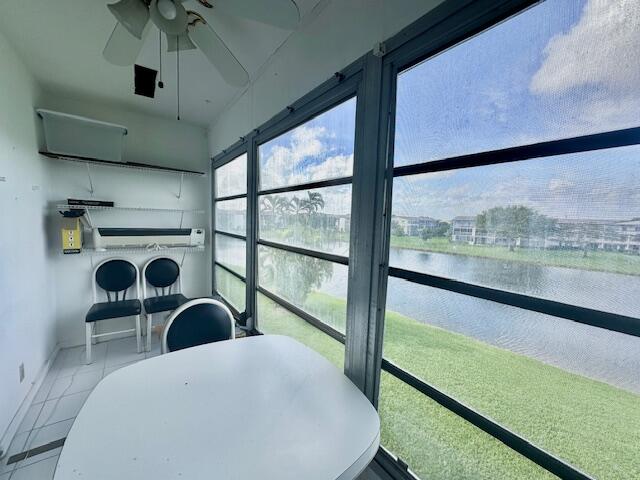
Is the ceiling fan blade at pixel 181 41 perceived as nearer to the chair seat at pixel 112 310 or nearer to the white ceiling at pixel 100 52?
the white ceiling at pixel 100 52

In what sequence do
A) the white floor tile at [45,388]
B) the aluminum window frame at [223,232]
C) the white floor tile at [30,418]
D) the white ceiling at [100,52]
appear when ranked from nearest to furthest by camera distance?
the white ceiling at [100,52] < the white floor tile at [30,418] < the white floor tile at [45,388] < the aluminum window frame at [223,232]

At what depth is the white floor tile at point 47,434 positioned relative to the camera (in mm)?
1644

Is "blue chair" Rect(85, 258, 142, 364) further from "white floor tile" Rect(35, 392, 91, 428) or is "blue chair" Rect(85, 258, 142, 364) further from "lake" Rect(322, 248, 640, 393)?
"lake" Rect(322, 248, 640, 393)

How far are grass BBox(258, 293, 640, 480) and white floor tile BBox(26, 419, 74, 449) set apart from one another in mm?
2141

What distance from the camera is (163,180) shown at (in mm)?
3217

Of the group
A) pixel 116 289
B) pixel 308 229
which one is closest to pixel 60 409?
pixel 116 289

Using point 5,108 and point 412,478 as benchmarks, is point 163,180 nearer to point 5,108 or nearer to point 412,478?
point 5,108

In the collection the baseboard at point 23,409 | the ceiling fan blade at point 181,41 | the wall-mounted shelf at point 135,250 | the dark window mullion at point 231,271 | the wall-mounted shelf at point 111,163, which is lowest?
the baseboard at point 23,409

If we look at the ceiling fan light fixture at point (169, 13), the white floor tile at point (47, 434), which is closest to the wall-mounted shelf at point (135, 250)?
the white floor tile at point (47, 434)

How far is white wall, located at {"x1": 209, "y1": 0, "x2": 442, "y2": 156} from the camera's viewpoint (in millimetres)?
1102

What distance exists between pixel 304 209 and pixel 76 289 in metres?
2.88

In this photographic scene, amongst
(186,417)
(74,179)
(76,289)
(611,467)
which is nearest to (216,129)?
(74,179)

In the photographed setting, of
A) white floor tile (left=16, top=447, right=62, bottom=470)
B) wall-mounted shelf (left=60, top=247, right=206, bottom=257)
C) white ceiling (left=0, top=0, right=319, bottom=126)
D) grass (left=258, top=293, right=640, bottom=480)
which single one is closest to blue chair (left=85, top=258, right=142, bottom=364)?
wall-mounted shelf (left=60, top=247, right=206, bottom=257)

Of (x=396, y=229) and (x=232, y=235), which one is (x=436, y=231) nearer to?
(x=396, y=229)
